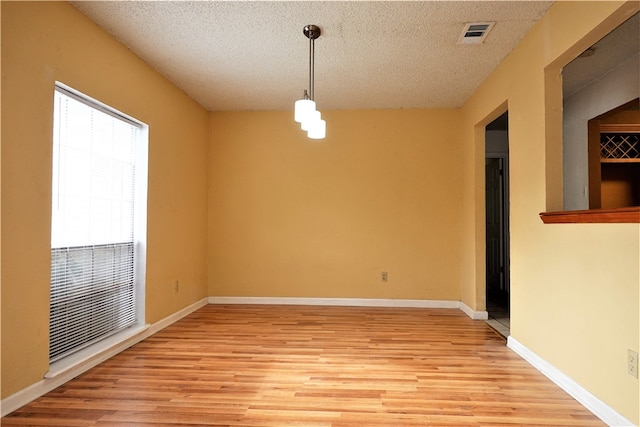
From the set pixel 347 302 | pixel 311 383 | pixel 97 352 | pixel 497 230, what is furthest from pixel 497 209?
pixel 97 352

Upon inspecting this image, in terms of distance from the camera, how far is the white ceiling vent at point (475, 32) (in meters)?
2.85

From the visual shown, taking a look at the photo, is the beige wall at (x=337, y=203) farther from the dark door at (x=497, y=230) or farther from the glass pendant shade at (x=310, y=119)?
the glass pendant shade at (x=310, y=119)

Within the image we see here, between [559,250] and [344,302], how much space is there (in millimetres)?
2902

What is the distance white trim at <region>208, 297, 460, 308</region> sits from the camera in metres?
4.90

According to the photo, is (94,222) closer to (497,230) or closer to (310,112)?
(310,112)

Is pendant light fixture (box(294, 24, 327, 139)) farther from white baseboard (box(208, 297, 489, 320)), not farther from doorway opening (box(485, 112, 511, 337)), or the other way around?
doorway opening (box(485, 112, 511, 337))

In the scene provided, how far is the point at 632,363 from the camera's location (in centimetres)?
190

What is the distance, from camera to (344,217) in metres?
A: 5.02

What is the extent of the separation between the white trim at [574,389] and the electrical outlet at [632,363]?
247mm

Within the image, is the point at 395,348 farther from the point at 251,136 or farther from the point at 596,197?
the point at 251,136

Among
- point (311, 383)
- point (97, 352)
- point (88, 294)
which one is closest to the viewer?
point (311, 383)

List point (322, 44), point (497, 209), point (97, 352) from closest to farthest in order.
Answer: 1. point (97, 352)
2. point (322, 44)
3. point (497, 209)

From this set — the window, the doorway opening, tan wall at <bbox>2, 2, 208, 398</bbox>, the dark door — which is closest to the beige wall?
tan wall at <bbox>2, 2, 208, 398</bbox>

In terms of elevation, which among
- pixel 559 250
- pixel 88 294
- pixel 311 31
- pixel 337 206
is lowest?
pixel 88 294
